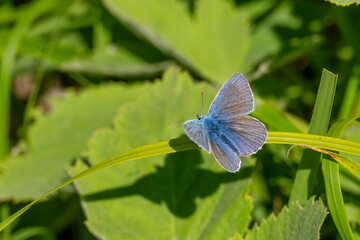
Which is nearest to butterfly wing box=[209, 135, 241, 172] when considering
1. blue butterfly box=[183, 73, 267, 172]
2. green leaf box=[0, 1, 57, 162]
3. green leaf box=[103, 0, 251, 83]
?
blue butterfly box=[183, 73, 267, 172]

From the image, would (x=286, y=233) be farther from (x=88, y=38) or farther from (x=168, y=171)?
(x=88, y=38)

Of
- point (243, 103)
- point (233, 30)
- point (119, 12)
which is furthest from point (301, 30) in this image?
point (243, 103)

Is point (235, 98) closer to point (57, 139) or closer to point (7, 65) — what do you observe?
point (57, 139)

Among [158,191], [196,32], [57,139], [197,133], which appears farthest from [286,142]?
[57,139]

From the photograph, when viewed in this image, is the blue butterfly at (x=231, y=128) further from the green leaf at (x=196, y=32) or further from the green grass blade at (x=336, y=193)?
the green leaf at (x=196, y=32)

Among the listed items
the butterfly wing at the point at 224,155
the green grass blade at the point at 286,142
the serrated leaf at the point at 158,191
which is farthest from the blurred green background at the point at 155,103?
the butterfly wing at the point at 224,155

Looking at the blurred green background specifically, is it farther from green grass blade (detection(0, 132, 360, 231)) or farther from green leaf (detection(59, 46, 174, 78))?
green grass blade (detection(0, 132, 360, 231))

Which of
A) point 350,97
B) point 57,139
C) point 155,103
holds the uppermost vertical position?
point 350,97
